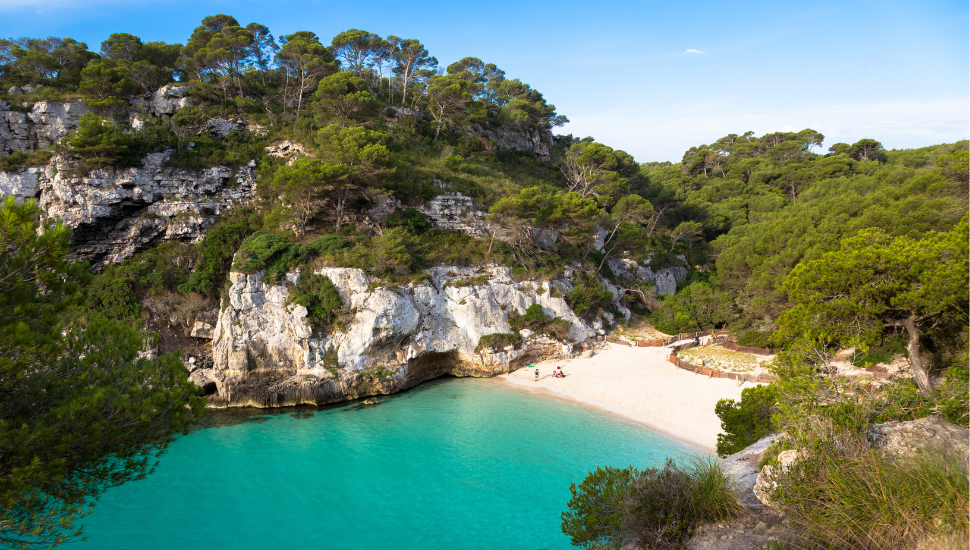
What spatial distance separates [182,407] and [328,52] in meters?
35.7

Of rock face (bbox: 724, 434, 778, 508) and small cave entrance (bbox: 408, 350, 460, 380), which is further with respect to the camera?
small cave entrance (bbox: 408, 350, 460, 380)

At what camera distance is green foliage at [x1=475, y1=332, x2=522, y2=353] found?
20.7m

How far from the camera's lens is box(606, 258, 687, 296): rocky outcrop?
30250 mm

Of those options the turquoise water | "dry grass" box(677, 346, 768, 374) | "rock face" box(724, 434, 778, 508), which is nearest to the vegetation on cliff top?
"rock face" box(724, 434, 778, 508)

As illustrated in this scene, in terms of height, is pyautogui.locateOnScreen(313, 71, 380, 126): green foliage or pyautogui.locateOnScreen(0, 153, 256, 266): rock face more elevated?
pyautogui.locateOnScreen(313, 71, 380, 126): green foliage

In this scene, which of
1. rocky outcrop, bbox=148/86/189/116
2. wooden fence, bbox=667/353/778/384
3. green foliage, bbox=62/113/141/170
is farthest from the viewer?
rocky outcrop, bbox=148/86/189/116

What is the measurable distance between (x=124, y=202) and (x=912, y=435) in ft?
104

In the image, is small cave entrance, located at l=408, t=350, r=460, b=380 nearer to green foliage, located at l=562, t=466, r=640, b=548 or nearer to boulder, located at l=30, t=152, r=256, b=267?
green foliage, located at l=562, t=466, r=640, b=548

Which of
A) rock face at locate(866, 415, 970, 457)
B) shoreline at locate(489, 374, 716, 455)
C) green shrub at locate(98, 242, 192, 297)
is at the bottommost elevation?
shoreline at locate(489, 374, 716, 455)

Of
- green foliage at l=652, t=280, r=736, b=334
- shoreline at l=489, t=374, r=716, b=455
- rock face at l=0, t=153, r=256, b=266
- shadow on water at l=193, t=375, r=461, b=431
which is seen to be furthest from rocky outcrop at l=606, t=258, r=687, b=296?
rock face at l=0, t=153, r=256, b=266

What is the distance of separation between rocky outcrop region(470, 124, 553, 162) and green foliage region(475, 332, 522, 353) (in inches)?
929

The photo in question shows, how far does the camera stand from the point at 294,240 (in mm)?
21625

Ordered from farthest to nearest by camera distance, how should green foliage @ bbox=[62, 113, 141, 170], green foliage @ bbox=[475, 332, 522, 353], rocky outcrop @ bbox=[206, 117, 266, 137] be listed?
rocky outcrop @ bbox=[206, 117, 266, 137] → green foliage @ bbox=[62, 113, 141, 170] → green foliage @ bbox=[475, 332, 522, 353]

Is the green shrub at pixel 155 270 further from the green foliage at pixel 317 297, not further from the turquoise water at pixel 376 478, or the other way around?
the turquoise water at pixel 376 478
